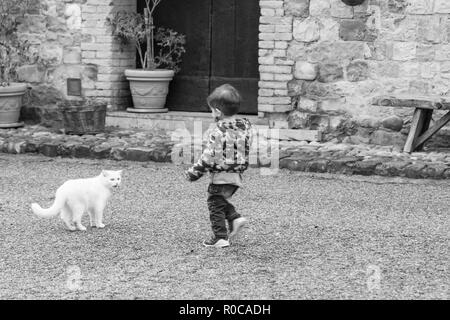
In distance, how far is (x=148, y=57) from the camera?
438 inches

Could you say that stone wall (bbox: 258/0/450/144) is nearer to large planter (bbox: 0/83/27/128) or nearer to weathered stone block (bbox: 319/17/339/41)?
weathered stone block (bbox: 319/17/339/41)

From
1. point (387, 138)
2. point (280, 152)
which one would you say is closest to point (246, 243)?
point (280, 152)

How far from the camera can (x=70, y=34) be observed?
1127 cm

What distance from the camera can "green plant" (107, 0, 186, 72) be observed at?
11.0 metres

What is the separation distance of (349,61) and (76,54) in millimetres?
3204

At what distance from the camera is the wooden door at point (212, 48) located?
11.1 metres

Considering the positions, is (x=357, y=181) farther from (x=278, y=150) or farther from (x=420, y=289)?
(x=420, y=289)

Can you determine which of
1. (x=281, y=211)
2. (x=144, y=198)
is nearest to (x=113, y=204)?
(x=144, y=198)

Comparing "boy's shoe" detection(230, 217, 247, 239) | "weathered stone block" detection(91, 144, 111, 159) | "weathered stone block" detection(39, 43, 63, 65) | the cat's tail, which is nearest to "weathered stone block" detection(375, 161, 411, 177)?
"weathered stone block" detection(91, 144, 111, 159)

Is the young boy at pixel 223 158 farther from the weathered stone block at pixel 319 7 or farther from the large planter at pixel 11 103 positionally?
the large planter at pixel 11 103

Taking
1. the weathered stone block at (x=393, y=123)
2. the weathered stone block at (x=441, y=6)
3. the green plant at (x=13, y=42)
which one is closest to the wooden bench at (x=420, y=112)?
the weathered stone block at (x=393, y=123)

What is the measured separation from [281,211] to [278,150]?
206 cm

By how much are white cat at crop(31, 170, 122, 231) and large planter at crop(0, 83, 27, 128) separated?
464 cm

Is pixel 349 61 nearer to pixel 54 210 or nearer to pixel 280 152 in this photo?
pixel 280 152
